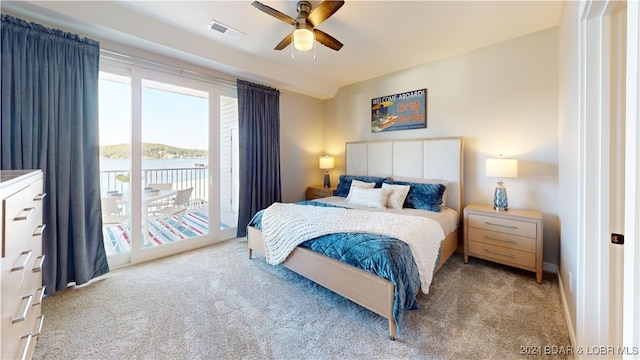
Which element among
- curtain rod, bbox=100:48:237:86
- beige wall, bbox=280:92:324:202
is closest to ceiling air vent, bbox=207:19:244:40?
curtain rod, bbox=100:48:237:86

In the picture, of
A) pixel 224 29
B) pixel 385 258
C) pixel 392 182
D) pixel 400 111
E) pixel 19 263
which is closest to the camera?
pixel 19 263

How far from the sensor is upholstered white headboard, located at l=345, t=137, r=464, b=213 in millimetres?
3203

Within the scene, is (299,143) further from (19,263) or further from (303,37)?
(19,263)

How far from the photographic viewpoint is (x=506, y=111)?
2.94 metres

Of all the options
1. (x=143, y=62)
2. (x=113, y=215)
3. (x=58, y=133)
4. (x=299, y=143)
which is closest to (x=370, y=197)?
(x=299, y=143)

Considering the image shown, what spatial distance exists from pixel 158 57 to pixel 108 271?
8.14 feet

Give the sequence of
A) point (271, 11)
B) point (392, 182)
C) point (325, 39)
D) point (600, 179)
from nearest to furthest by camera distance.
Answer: point (600, 179)
point (271, 11)
point (325, 39)
point (392, 182)

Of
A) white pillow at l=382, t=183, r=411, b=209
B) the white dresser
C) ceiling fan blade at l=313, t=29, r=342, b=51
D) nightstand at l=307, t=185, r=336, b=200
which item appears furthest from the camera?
nightstand at l=307, t=185, r=336, b=200

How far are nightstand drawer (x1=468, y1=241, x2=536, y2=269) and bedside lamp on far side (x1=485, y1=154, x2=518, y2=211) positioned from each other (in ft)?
1.52

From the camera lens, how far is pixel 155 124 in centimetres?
302

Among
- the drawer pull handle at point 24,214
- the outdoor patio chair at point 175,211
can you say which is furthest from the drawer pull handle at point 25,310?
the outdoor patio chair at point 175,211

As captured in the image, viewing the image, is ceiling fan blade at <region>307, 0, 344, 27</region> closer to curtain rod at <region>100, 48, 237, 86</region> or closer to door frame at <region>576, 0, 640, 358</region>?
door frame at <region>576, 0, 640, 358</region>

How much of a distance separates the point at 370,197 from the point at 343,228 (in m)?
1.17

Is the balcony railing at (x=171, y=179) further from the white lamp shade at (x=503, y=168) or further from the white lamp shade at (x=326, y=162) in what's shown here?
the white lamp shade at (x=503, y=168)
